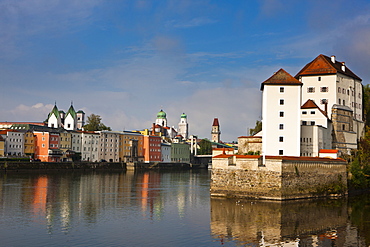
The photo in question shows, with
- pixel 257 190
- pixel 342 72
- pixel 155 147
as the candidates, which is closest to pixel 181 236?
pixel 257 190

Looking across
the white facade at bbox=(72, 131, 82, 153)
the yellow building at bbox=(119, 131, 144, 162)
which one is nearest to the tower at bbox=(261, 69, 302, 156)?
the white facade at bbox=(72, 131, 82, 153)

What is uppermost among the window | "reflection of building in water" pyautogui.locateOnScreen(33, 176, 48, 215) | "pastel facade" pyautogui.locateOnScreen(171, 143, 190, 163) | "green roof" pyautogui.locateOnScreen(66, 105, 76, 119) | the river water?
"green roof" pyautogui.locateOnScreen(66, 105, 76, 119)

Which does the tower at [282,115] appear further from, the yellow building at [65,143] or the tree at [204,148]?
the tree at [204,148]

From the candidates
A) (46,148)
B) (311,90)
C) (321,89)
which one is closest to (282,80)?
(311,90)

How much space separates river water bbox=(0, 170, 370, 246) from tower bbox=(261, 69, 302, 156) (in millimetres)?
8649

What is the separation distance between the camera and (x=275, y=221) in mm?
33750

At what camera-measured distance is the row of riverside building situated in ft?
359

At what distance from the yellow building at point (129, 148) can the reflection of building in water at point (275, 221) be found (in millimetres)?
91795

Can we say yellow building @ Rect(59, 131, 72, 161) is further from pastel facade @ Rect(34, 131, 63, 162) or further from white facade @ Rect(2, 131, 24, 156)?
white facade @ Rect(2, 131, 24, 156)

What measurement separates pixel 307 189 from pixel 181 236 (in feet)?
63.4

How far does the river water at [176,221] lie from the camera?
28078 millimetres

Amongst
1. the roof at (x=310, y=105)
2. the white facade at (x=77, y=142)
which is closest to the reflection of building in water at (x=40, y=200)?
the roof at (x=310, y=105)

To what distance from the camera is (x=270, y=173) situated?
42.7 meters

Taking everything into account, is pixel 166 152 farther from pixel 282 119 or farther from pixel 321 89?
pixel 282 119
